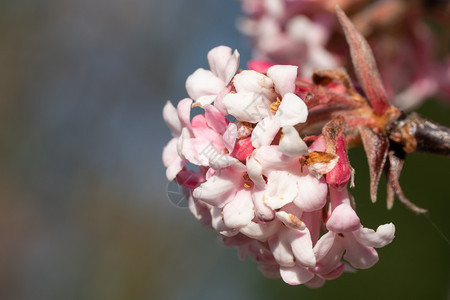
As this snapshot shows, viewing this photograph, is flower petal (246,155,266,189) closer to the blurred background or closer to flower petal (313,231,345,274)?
flower petal (313,231,345,274)

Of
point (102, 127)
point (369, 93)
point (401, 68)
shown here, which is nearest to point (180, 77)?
point (102, 127)

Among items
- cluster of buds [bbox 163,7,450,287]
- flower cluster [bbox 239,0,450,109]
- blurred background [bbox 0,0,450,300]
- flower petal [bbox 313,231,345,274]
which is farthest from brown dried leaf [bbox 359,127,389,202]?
blurred background [bbox 0,0,450,300]

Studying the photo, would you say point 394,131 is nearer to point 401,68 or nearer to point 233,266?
point 401,68

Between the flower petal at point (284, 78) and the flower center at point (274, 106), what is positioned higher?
the flower petal at point (284, 78)

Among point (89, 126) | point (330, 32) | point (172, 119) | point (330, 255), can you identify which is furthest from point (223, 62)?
point (89, 126)

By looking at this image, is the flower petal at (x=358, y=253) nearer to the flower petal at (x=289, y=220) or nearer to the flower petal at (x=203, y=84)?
the flower petal at (x=289, y=220)

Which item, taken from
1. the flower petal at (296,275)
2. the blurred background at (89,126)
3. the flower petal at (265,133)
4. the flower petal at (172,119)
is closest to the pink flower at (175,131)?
the flower petal at (172,119)
